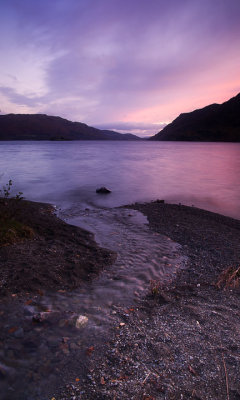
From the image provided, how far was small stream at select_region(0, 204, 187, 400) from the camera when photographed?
290 centimetres

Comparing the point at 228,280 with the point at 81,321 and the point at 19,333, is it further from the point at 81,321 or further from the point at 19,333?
the point at 19,333

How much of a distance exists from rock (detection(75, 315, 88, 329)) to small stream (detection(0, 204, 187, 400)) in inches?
1.5

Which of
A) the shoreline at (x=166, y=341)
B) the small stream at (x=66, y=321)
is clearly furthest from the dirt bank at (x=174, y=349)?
the small stream at (x=66, y=321)

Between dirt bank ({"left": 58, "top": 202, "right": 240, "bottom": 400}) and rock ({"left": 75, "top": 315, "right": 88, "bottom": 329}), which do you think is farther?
rock ({"left": 75, "top": 315, "right": 88, "bottom": 329})

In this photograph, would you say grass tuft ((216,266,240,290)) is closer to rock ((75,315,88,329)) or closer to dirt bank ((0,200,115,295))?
dirt bank ((0,200,115,295))

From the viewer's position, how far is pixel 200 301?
462cm

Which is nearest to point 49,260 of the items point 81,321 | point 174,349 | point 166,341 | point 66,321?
point 66,321

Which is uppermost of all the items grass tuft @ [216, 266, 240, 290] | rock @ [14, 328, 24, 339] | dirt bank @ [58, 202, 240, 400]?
grass tuft @ [216, 266, 240, 290]

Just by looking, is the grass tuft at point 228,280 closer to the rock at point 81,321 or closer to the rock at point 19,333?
the rock at point 81,321

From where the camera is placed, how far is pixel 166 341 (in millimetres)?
3502

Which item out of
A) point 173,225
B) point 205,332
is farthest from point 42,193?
point 205,332

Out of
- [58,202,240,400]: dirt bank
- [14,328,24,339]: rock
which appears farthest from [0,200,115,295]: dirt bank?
[58,202,240,400]: dirt bank

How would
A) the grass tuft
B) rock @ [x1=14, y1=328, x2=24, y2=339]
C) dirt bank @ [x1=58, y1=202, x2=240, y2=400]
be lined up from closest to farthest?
dirt bank @ [x1=58, y1=202, x2=240, y2=400] → rock @ [x1=14, y1=328, x2=24, y2=339] → the grass tuft

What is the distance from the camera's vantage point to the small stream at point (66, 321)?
9.52 feet
